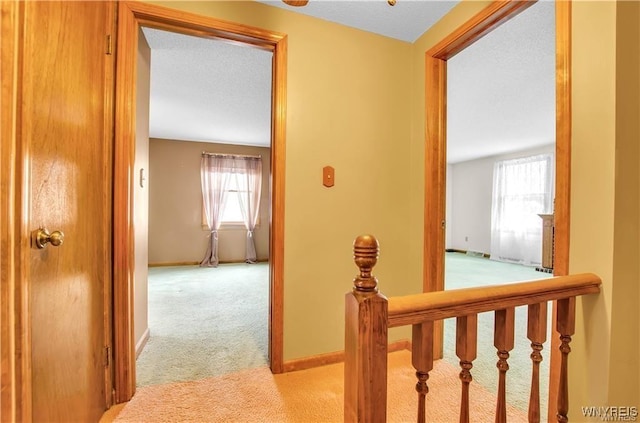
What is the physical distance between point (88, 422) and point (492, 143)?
6630 mm

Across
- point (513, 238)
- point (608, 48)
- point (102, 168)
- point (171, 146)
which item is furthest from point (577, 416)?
point (171, 146)

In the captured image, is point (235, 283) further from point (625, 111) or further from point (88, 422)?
point (625, 111)

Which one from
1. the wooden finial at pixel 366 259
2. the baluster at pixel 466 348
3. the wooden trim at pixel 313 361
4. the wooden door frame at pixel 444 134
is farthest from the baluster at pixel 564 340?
the wooden trim at pixel 313 361

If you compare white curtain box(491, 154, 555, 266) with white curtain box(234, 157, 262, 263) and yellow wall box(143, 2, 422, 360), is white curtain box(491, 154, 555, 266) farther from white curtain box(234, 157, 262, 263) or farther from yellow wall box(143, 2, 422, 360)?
white curtain box(234, 157, 262, 263)

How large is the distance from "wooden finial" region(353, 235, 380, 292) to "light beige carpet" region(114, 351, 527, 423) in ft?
3.79

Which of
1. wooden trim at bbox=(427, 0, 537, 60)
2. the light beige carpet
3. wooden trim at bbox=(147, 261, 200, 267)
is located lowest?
wooden trim at bbox=(147, 261, 200, 267)

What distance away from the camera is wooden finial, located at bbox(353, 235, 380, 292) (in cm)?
66

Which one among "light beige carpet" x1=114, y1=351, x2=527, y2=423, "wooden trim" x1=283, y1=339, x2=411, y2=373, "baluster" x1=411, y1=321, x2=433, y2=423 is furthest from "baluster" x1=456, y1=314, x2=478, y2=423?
"wooden trim" x1=283, y1=339, x2=411, y2=373

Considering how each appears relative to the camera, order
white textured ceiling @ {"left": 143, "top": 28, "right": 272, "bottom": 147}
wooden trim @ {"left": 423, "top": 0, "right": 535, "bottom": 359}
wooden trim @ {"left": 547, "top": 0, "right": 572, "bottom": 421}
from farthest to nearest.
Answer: white textured ceiling @ {"left": 143, "top": 28, "right": 272, "bottom": 147} < wooden trim @ {"left": 423, "top": 0, "right": 535, "bottom": 359} < wooden trim @ {"left": 547, "top": 0, "right": 572, "bottom": 421}

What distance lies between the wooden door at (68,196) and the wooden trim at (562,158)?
1.95m

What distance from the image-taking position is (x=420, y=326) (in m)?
0.74

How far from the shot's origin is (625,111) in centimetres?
106

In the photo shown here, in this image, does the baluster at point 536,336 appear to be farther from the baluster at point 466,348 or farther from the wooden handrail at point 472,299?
the baluster at point 466,348

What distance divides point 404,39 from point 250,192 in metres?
4.55
